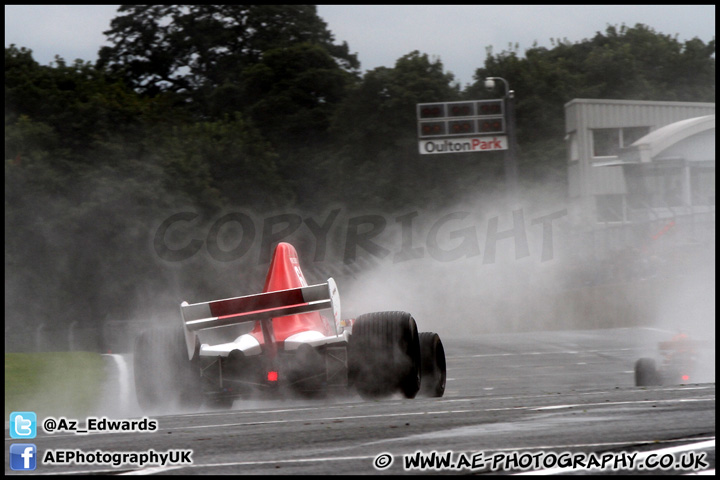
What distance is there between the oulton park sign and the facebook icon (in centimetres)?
1952

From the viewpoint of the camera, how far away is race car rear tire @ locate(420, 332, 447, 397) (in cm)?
883

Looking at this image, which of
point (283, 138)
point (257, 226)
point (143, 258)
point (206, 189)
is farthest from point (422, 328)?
point (283, 138)

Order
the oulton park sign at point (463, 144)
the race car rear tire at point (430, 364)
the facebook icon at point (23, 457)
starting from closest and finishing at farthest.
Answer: the facebook icon at point (23, 457), the race car rear tire at point (430, 364), the oulton park sign at point (463, 144)

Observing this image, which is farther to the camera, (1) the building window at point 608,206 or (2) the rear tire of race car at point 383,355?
(1) the building window at point 608,206

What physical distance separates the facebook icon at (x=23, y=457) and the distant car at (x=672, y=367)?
8422 millimetres

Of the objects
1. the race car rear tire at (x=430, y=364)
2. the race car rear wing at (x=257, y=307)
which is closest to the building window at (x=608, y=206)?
the race car rear tire at (x=430, y=364)

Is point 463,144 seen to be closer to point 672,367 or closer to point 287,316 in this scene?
point 672,367

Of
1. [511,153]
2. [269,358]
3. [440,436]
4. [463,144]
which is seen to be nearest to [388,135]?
[511,153]

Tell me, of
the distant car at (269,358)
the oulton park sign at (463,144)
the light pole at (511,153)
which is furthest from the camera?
the light pole at (511,153)

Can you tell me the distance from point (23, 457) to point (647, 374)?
27.9ft

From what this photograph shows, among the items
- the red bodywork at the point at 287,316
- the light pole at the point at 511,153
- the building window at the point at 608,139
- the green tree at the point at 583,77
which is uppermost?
the green tree at the point at 583,77

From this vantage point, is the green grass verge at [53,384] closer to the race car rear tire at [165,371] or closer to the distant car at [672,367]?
the race car rear tire at [165,371]

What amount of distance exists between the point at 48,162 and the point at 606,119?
21.0 m

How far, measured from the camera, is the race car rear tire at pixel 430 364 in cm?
883
